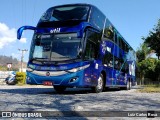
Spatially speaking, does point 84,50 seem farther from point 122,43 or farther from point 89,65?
point 122,43

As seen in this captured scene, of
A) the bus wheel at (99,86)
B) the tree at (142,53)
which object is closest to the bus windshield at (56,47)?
the bus wheel at (99,86)

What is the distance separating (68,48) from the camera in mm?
14172

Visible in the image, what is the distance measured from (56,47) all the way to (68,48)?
0.56 m

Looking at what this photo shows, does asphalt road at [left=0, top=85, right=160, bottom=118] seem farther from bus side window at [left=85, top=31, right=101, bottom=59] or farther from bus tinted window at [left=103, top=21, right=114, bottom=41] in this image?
bus tinted window at [left=103, top=21, right=114, bottom=41]

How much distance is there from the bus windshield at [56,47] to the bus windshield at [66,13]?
0.96 metres

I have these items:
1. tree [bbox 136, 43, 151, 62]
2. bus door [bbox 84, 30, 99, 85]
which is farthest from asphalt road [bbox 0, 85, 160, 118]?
tree [bbox 136, 43, 151, 62]

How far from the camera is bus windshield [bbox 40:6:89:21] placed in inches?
584

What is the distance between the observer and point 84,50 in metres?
14.2

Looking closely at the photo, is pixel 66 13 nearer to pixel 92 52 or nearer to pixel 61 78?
pixel 92 52

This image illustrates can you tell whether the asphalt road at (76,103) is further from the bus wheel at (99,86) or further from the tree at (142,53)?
the tree at (142,53)

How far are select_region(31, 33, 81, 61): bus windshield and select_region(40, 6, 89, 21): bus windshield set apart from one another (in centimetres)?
96

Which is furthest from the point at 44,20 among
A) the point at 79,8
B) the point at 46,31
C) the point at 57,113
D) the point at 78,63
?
the point at 57,113

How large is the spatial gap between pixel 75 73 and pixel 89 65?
1024 mm

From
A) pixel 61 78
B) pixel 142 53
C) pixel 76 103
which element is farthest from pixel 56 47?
pixel 142 53
